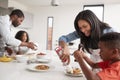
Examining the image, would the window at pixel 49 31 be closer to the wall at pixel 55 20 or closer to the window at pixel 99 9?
the wall at pixel 55 20

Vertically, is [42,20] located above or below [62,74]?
above

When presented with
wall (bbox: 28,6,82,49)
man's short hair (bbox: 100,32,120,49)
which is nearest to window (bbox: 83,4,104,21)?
wall (bbox: 28,6,82,49)

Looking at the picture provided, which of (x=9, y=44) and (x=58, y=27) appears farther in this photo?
(x=58, y=27)

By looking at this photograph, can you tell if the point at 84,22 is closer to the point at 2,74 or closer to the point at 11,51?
the point at 2,74

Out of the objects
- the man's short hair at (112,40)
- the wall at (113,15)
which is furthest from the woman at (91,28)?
the wall at (113,15)

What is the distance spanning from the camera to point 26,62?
5.48 feet

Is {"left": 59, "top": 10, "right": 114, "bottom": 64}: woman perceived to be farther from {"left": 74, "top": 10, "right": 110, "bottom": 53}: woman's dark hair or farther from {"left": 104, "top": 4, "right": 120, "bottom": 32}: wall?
{"left": 104, "top": 4, "right": 120, "bottom": 32}: wall

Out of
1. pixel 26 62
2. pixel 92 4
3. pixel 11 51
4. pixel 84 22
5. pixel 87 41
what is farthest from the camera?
pixel 92 4

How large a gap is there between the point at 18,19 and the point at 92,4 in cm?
356

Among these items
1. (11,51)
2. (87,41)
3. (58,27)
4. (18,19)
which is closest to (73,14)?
(58,27)

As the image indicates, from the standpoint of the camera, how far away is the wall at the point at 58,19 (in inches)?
207

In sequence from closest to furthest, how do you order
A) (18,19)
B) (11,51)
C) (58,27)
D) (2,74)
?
(2,74) → (11,51) → (18,19) → (58,27)

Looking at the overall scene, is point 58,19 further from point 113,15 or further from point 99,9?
point 113,15

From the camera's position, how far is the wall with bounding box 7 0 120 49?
525 cm
